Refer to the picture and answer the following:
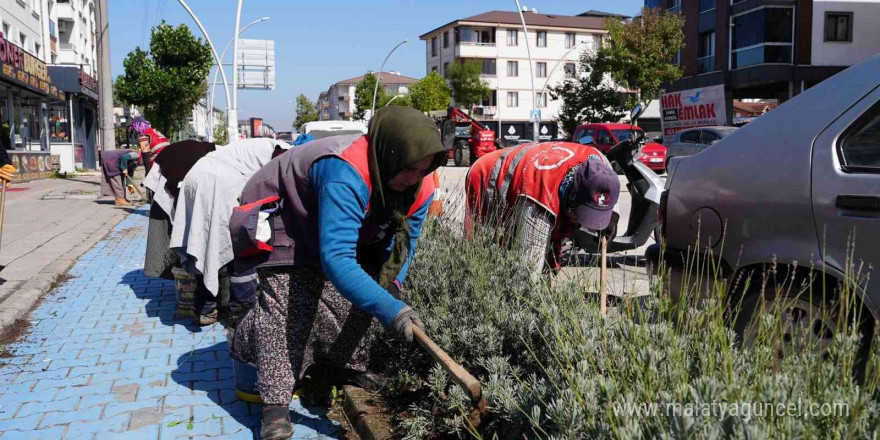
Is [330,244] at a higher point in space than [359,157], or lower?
lower

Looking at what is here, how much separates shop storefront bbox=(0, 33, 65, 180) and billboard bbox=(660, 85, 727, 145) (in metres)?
24.6

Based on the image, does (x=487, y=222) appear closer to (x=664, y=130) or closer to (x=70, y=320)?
(x=70, y=320)

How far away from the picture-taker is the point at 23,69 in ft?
86.0

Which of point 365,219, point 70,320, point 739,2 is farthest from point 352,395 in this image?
point 739,2

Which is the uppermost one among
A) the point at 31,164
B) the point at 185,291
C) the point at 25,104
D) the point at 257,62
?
the point at 257,62

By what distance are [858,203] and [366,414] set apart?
2.34 meters

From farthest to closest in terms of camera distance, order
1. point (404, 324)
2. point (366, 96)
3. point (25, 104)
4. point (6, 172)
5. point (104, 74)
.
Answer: point (366, 96), point (25, 104), point (104, 74), point (6, 172), point (404, 324)

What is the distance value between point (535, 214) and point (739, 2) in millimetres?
34527

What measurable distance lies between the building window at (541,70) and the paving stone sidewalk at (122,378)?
7162 centimetres

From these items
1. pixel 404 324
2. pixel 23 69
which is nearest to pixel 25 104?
pixel 23 69

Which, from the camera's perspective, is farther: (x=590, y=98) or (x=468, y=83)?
(x=468, y=83)

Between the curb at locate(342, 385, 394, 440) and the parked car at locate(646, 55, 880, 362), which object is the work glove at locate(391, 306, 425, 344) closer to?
the curb at locate(342, 385, 394, 440)

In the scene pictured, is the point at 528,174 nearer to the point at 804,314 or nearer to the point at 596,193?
the point at 596,193

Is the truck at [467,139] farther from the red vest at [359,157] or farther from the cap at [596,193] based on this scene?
the red vest at [359,157]
